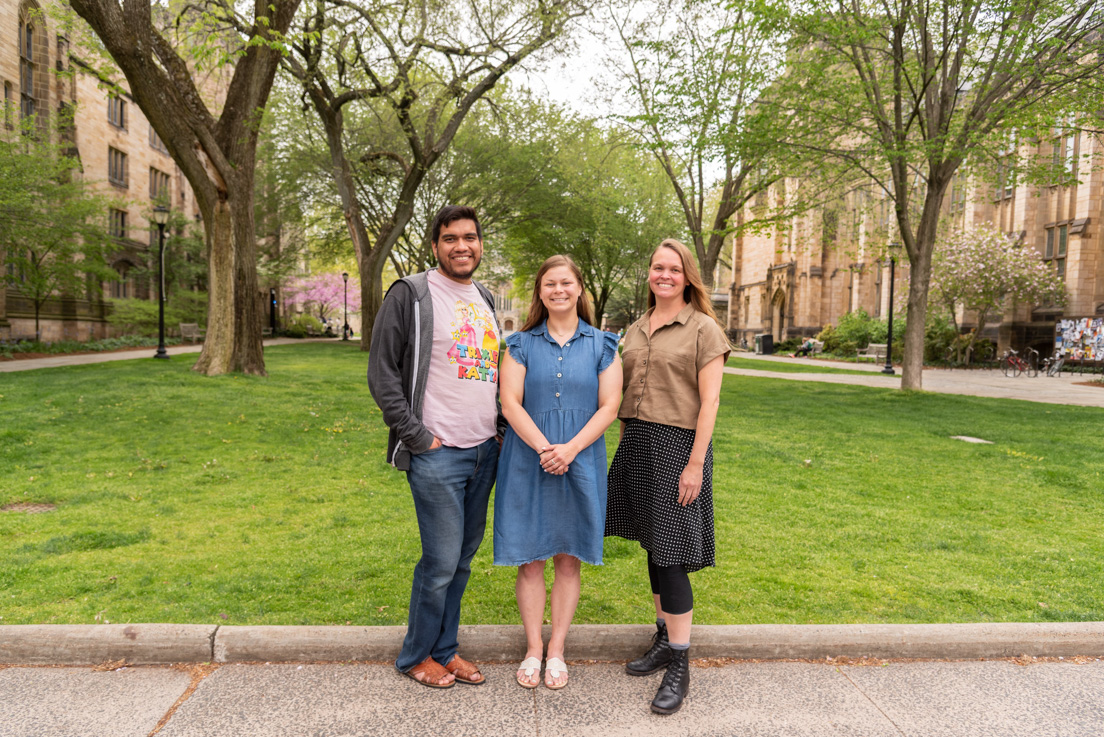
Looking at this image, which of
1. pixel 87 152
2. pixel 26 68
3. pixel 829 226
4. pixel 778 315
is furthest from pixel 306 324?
pixel 829 226

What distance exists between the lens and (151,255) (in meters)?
36.3

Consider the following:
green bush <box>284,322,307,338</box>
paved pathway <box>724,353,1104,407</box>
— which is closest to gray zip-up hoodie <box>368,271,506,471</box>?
paved pathway <box>724,353,1104,407</box>

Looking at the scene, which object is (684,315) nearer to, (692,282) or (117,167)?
(692,282)

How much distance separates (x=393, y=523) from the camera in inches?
223

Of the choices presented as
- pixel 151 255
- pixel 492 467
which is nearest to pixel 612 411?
pixel 492 467

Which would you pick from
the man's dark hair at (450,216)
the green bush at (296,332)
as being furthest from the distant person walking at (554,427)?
the green bush at (296,332)

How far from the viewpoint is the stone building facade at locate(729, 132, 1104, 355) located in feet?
75.0

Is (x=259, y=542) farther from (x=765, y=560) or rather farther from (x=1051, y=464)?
(x=1051, y=464)

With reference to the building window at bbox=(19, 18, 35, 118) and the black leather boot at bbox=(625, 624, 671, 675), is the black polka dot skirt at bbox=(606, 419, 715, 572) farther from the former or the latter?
the building window at bbox=(19, 18, 35, 118)

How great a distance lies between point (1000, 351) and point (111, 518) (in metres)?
35.3

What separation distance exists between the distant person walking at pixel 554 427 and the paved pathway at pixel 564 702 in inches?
12.4

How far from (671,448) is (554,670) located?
1.23 m

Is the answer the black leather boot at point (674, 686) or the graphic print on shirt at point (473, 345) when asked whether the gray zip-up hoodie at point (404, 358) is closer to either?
the graphic print on shirt at point (473, 345)

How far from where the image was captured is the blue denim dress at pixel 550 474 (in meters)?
3.19
